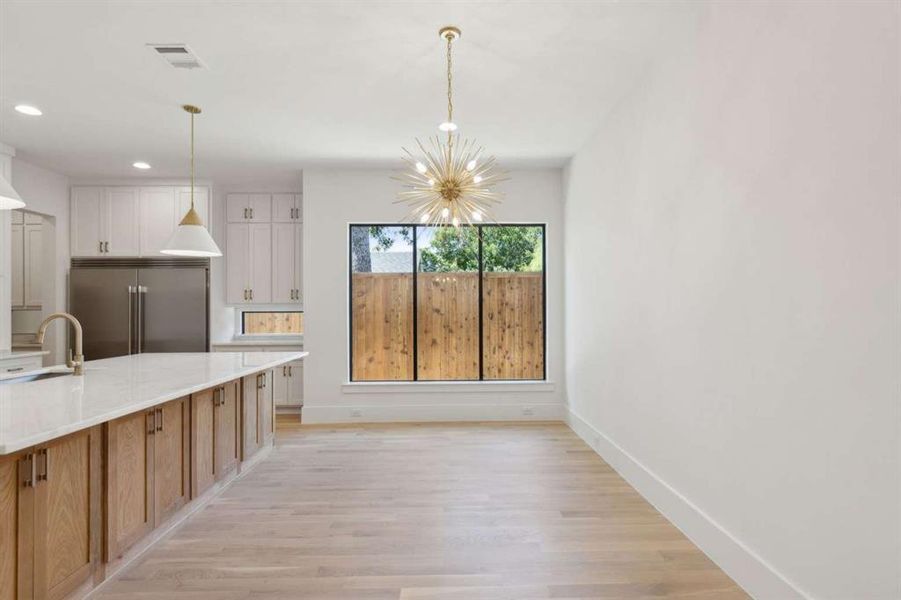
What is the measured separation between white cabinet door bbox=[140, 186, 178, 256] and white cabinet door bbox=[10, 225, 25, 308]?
4.48ft

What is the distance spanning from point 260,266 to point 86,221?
194 centimetres

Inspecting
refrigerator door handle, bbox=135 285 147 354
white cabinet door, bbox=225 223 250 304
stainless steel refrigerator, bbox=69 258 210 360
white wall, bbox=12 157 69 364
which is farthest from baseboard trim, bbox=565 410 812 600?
white wall, bbox=12 157 69 364

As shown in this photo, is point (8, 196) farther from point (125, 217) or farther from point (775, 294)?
point (125, 217)

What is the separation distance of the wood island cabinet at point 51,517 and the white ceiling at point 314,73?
216 centimetres

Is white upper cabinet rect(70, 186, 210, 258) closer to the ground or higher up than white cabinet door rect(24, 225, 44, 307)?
higher up

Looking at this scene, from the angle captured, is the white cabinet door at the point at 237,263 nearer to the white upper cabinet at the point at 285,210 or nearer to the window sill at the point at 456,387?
the white upper cabinet at the point at 285,210

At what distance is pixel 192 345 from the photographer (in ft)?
18.2

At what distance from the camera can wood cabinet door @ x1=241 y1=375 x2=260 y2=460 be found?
12.1 ft

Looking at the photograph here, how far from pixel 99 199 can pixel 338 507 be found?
4.83 meters

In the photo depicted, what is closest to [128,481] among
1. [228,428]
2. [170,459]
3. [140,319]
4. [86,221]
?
[170,459]

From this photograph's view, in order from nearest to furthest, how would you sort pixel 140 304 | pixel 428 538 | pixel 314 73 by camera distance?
pixel 428 538, pixel 314 73, pixel 140 304

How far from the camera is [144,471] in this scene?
8.13ft

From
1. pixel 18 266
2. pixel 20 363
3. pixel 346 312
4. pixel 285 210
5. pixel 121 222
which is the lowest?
pixel 20 363

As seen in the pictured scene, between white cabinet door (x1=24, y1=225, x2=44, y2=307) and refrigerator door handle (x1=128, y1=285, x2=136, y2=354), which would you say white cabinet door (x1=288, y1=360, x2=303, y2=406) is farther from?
white cabinet door (x1=24, y1=225, x2=44, y2=307)
